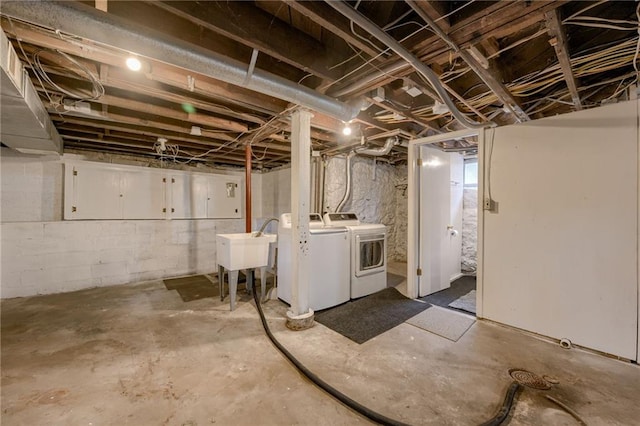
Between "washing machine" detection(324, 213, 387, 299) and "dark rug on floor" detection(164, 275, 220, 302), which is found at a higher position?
"washing machine" detection(324, 213, 387, 299)

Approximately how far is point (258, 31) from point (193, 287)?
364 cm

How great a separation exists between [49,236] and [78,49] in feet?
11.4

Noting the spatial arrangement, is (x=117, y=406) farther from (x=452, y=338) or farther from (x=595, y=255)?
(x=595, y=255)

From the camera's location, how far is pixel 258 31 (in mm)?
1570

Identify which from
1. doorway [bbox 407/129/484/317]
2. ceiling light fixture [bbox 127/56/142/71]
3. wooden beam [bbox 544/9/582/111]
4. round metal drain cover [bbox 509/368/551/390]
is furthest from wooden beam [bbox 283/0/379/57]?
round metal drain cover [bbox 509/368/551/390]

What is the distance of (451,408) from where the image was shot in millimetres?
1518

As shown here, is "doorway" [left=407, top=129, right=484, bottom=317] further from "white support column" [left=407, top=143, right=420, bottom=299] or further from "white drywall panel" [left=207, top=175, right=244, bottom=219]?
"white drywall panel" [left=207, top=175, right=244, bottom=219]

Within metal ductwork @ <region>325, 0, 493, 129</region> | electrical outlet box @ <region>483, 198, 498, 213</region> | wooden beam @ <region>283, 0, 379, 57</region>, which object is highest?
wooden beam @ <region>283, 0, 379, 57</region>

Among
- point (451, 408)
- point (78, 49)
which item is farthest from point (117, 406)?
point (78, 49)

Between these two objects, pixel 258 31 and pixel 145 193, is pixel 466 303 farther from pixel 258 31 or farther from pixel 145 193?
pixel 145 193

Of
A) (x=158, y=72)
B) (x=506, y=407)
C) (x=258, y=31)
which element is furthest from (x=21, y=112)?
(x=506, y=407)

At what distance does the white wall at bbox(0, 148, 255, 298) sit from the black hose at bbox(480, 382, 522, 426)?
4833 mm

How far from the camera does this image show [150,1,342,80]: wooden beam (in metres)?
1.37

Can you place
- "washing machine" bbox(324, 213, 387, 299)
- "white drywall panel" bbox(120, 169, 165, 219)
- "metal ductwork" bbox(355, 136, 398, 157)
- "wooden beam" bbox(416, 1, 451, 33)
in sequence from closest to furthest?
1. "wooden beam" bbox(416, 1, 451, 33)
2. "washing machine" bbox(324, 213, 387, 299)
3. "metal ductwork" bbox(355, 136, 398, 157)
4. "white drywall panel" bbox(120, 169, 165, 219)
